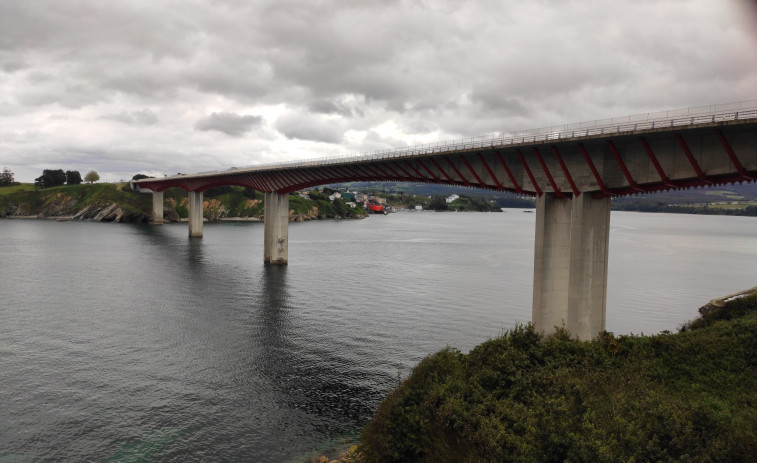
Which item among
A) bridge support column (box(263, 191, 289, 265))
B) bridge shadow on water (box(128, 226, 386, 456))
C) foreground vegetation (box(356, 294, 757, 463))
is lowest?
bridge shadow on water (box(128, 226, 386, 456))

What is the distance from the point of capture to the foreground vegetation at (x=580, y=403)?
52.4ft

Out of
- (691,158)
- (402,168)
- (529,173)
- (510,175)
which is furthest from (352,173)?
(691,158)

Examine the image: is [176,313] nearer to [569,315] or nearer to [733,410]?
[569,315]

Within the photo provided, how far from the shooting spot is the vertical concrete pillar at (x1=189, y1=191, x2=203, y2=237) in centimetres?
12886

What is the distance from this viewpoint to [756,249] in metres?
131

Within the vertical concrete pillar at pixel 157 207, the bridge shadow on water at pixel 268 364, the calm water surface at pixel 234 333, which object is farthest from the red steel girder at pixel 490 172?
the vertical concrete pillar at pixel 157 207

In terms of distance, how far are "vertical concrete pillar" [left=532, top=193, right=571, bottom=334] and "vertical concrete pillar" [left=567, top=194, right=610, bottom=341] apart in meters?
1.90

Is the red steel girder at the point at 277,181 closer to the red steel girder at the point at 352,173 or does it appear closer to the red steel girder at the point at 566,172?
the red steel girder at the point at 352,173

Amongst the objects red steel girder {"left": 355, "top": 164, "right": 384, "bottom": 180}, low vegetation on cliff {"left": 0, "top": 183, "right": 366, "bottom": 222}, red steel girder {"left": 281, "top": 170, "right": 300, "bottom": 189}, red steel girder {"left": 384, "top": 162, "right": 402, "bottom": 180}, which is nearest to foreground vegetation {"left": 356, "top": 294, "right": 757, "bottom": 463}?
red steel girder {"left": 384, "top": 162, "right": 402, "bottom": 180}

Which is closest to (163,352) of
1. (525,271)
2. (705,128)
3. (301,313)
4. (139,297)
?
(301,313)

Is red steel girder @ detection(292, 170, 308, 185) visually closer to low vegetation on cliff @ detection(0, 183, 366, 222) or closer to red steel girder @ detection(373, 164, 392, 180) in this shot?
red steel girder @ detection(373, 164, 392, 180)

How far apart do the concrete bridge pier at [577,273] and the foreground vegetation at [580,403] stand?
5.21 m

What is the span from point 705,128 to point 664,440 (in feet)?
63.2

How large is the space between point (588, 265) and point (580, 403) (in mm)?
16065
